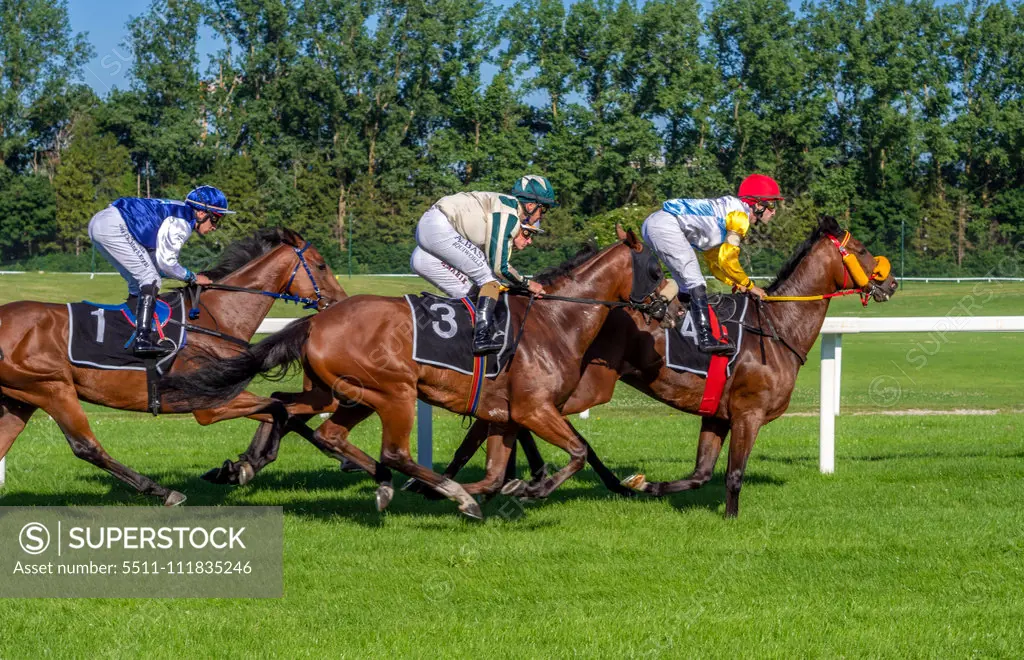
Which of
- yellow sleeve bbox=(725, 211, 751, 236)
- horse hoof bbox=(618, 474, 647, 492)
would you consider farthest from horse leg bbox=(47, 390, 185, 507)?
yellow sleeve bbox=(725, 211, 751, 236)

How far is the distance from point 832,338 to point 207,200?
4.62 m

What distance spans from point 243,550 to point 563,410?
217 centimetres

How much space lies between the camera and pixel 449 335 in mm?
6379

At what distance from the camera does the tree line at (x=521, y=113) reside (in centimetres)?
4144

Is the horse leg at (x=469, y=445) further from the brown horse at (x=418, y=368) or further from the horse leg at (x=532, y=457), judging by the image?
the brown horse at (x=418, y=368)

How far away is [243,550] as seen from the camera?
5543 millimetres

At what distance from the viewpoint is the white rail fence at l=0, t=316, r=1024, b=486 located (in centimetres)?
809

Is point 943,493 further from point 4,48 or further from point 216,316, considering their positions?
point 4,48

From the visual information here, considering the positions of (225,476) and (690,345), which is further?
(225,476)

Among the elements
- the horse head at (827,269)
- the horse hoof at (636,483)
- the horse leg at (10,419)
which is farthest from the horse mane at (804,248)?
the horse leg at (10,419)

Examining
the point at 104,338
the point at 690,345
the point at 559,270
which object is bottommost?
the point at 690,345

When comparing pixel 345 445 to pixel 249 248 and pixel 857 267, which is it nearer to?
pixel 249 248

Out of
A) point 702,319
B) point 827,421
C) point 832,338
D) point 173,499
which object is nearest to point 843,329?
point 832,338

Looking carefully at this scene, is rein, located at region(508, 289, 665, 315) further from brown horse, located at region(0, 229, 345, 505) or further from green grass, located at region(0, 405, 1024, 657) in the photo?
brown horse, located at region(0, 229, 345, 505)
